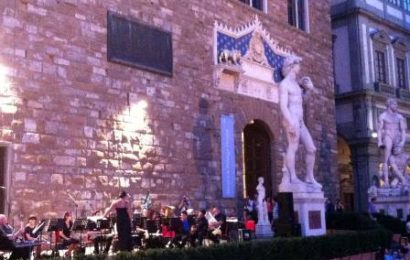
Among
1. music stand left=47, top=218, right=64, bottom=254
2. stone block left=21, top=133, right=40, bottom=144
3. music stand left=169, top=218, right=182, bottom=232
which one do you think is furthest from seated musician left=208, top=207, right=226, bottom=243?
stone block left=21, top=133, right=40, bottom=144

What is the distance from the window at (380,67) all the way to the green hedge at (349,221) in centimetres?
1399

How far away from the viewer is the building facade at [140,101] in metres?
11.5

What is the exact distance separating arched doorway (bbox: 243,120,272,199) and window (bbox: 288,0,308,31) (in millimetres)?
4369

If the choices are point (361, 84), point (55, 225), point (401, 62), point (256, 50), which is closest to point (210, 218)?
point (55, 225)

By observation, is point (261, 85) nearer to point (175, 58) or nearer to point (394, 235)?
point (175, 58)

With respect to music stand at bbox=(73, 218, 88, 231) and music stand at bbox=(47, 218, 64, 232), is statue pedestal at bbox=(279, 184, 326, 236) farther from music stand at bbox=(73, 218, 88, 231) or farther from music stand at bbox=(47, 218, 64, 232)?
music stand at bbox=(47, 218, 64, 232)

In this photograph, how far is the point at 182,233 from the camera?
37.9 feet

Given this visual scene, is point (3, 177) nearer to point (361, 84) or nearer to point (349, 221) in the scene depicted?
point (349, 221)

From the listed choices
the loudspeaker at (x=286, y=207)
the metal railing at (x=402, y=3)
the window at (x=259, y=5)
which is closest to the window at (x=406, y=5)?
the metal railing at (x=402, y=3)

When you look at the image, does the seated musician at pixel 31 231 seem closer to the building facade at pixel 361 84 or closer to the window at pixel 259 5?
the window at pixel 259 5

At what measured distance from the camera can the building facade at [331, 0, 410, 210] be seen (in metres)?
26.1

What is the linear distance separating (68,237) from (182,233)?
2229 mm

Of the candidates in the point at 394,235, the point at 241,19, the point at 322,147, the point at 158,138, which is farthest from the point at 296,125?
the point at 322,147

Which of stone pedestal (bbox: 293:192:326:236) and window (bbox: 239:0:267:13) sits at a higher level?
window (bbox: 239:0:267:13)
